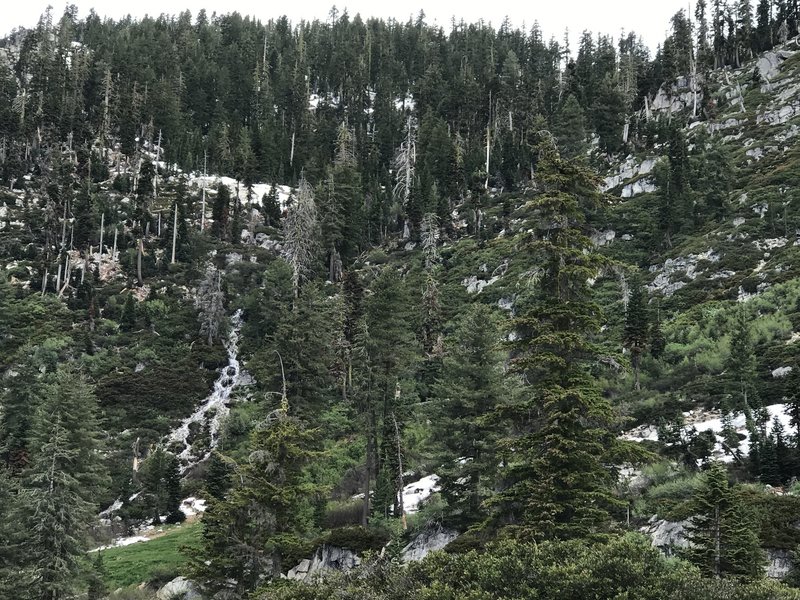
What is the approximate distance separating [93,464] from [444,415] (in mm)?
18549

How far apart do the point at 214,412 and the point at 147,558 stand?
70.8 ft

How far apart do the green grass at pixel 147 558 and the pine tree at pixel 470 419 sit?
476 inches

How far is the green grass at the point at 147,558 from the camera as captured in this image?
33706 mm

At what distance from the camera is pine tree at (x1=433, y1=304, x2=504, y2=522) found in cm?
2956

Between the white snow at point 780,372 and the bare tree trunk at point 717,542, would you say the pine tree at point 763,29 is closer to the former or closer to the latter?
the white snow at point 780,372

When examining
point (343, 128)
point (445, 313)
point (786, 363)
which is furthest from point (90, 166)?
point (786, 363)

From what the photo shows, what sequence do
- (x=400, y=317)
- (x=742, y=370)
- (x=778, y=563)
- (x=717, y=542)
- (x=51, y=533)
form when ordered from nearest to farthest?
(x=717, y=542), (x=778, y=563), (x=51, y=533), (x=742, y=370), (x=400, y=317)

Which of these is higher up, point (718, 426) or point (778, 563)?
point (718, 426)

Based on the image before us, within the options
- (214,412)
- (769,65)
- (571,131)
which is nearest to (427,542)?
(214,412)

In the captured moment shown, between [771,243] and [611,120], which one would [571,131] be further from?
Answer: [771,243]

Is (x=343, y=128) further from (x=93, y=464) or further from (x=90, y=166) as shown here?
(x=93, y=464)

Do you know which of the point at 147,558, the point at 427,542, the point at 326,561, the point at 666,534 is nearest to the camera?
the point at 666,534

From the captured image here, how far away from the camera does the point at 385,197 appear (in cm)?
9106

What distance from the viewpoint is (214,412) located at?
56844 mm
